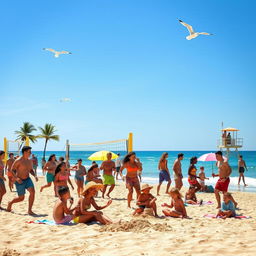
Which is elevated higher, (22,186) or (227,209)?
(22,186)

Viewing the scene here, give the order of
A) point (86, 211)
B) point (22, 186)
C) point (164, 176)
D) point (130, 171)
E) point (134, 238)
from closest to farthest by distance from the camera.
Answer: point (134, 238)
point (86, 211)
point (22, 186)
point (130, 171)
point (164, 176)

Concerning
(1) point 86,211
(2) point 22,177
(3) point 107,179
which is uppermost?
(2) point 22,177

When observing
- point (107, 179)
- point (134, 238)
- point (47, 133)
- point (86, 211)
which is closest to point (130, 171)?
point (107, 179)

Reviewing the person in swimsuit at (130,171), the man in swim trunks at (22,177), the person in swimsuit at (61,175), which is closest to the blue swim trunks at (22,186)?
the man in swim trunks at (22,177)

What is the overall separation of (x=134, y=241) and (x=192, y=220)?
1.95m

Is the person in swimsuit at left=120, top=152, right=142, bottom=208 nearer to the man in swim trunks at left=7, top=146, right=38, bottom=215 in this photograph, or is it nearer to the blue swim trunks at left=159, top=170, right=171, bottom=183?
the man in swim trunks at left=7, top=146, right=38, bottom=215

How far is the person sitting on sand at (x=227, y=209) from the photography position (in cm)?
582

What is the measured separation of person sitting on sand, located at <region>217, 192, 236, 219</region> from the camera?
5816 millimetres

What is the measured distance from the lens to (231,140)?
2589cm

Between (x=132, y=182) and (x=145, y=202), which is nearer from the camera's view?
(x=145, y=202)

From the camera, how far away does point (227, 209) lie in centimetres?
593

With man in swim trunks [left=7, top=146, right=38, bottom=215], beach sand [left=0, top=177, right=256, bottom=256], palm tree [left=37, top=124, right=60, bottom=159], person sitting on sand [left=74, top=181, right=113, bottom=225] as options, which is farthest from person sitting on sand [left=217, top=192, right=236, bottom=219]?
palm tree [left=37, top=124, right=60, bottom=159]

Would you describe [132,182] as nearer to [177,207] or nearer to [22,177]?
[177,207]

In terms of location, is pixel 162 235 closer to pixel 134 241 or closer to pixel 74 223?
pixel 134 241
